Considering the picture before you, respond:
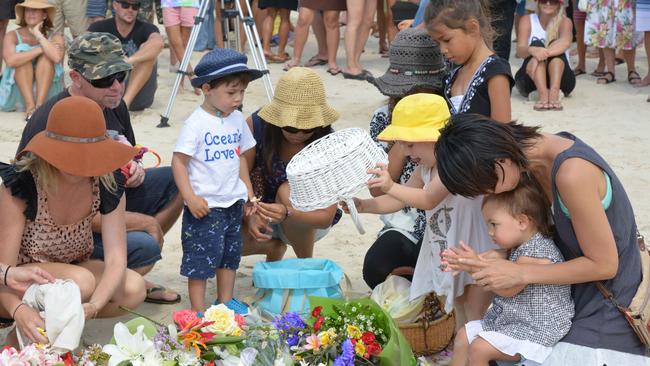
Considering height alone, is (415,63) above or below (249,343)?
above

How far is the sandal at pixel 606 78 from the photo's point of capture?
9750 mm

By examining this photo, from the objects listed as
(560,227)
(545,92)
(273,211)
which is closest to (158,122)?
(545,92)

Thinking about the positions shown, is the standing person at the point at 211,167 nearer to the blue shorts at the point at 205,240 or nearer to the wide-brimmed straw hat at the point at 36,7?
the blue shorts at the point at 205,240

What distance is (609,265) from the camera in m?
3.12

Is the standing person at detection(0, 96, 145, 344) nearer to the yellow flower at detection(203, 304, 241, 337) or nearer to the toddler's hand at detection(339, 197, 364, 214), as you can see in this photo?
the yellow flower at detection(203, 304, 241, 337)

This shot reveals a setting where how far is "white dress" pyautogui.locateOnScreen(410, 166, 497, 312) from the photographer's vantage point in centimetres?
370

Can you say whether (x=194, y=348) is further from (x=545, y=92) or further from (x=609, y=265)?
(x=545, y=92)

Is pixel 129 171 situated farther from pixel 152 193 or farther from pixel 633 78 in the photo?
pixel 633 78

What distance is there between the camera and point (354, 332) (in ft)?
11.2

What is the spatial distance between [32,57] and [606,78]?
5494 mm

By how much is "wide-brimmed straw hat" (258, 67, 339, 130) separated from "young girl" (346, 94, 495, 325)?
615mm

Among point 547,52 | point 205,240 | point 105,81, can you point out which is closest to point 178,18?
point 547,52

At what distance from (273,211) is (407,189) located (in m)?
0.90

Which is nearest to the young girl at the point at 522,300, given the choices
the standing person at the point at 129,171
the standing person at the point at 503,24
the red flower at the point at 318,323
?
the red flower at the point at 318,323
